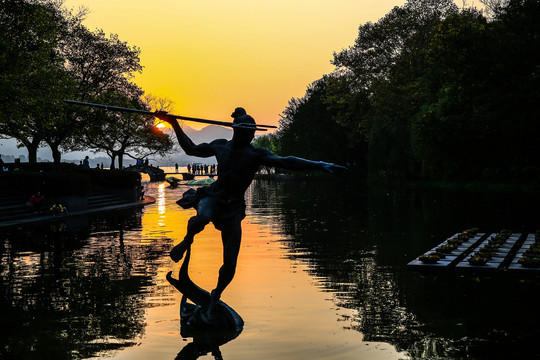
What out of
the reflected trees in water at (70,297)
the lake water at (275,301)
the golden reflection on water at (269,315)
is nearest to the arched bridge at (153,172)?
the lake water at (275,301)

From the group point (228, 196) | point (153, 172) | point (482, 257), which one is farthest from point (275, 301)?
point (153, 172)

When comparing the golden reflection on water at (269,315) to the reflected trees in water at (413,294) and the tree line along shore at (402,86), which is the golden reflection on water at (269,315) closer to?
the reflected trees in water at (413,294)

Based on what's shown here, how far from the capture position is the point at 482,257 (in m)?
12.7

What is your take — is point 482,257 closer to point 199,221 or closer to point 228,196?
point 228,196

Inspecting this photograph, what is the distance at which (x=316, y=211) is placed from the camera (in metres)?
28.6

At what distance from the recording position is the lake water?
7051mm

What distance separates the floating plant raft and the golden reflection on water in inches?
96.0

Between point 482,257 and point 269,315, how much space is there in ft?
18.9

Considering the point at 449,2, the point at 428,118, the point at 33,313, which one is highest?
the point at 449,2

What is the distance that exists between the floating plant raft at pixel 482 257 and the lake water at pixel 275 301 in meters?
0.41

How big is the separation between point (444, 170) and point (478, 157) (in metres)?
7.25

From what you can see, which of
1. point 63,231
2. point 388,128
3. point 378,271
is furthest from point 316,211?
point 388,128

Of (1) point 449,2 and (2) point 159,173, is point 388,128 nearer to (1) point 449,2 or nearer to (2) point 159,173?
(1) point 449,2

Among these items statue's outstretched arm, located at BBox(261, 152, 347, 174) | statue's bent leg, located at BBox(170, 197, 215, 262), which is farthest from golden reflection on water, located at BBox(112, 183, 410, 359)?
statue's outstretched arm, located at BBox(261, 152, 347, 174)
